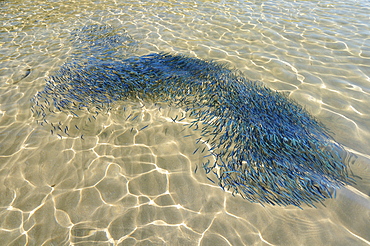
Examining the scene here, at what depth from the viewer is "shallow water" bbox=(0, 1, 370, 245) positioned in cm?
227

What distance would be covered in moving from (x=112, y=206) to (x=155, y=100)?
180cm

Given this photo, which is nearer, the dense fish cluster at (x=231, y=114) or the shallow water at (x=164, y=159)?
the shallow water at (x=164, y=159)

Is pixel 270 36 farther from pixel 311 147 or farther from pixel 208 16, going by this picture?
pixel 311 147

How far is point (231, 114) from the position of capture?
3.39 metres

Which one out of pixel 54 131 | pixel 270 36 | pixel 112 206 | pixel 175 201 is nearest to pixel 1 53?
pixel 54 131

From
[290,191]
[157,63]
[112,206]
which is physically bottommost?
[112,206]

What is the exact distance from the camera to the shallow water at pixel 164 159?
A: 2271mm

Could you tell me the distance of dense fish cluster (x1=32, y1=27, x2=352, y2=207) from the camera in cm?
260

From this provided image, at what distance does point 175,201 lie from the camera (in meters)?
2.53

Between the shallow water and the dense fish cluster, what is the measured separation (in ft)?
0.61

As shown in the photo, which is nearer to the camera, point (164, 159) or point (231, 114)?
point (164, 159)

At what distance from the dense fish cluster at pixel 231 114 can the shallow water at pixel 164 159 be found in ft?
0.61

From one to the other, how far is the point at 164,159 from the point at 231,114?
112 cm

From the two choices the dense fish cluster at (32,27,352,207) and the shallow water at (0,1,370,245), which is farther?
the dense fish cluster at (32,27,352,207)
